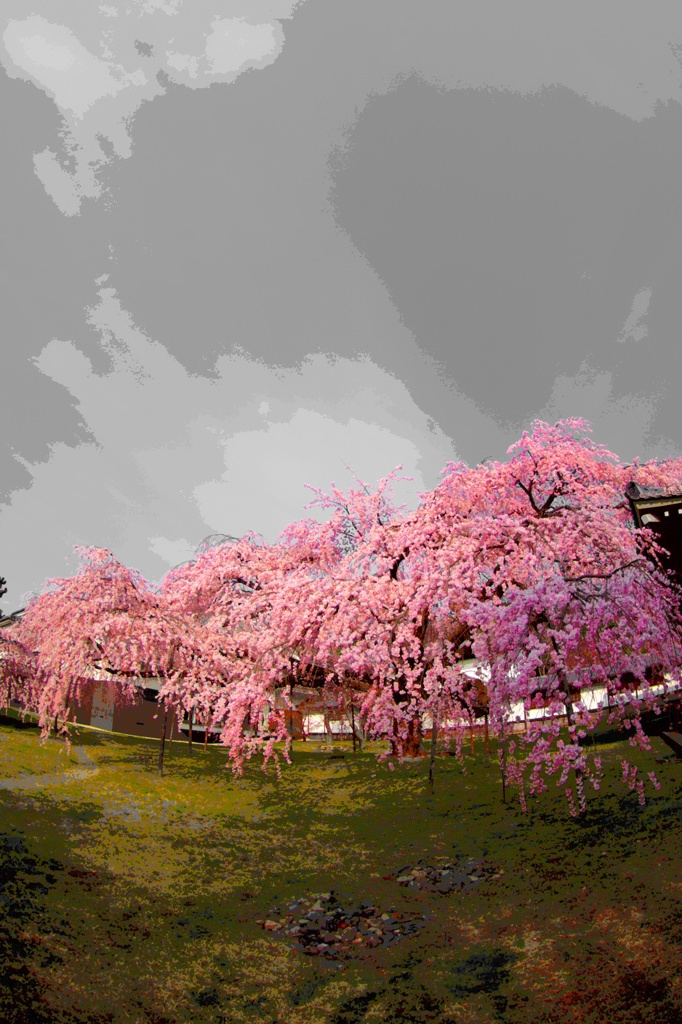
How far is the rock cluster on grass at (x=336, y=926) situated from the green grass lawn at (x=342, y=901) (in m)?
0.16

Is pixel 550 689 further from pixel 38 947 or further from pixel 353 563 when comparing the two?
pixel 353 563

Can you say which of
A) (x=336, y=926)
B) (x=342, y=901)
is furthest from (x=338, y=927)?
(x=342, y=901)

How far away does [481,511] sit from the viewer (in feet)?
66.6

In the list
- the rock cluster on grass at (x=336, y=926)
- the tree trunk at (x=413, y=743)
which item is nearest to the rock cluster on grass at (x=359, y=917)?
the rock cluster on grass at (x=336, y=926)

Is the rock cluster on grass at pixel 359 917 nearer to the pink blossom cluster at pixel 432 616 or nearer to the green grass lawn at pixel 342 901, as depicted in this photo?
the green grass lawn at pixel 342 901

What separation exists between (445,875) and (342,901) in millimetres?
1755

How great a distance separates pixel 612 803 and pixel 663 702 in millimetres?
1943

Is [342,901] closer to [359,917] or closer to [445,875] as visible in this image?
[359,917]

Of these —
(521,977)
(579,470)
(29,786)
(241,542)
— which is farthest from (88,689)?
(521,977)

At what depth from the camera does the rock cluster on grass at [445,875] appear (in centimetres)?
1057

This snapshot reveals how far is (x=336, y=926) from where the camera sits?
9.63 meters

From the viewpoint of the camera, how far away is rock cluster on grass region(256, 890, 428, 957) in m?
8.99

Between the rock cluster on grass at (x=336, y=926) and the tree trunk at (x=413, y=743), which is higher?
the tree trunk at (x=413, y=743)

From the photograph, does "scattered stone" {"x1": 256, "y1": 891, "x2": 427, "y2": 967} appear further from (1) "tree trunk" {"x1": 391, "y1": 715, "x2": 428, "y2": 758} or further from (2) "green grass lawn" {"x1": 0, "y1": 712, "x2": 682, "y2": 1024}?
(1) "tree trunk" {"x1": 391, "y1": 715, "x2": 428, "y2": 758}
